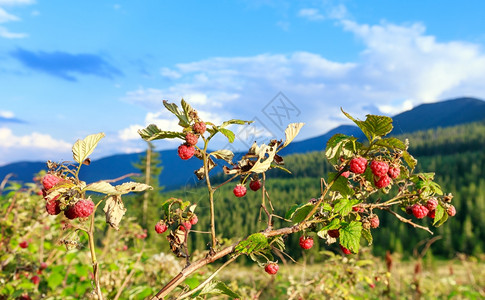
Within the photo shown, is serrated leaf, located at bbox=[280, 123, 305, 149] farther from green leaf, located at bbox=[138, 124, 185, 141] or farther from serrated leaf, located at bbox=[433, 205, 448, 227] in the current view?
serrated leaf, located at bbox=[433, 205, 448, 227]

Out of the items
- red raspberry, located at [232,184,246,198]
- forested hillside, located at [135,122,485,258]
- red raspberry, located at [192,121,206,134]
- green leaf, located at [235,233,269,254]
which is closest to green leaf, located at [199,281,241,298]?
green leaf, located at [235,233,269,254]

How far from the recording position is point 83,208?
49.0 inches

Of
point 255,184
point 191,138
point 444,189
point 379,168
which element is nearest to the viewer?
point 191,138

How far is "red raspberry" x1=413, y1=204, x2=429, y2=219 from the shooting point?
171cm

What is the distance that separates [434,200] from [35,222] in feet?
17.3

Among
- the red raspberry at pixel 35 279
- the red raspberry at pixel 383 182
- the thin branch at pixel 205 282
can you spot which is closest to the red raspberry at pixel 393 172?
the red raspberry at pixel 383 182

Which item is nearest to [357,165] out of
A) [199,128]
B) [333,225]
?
[333,225]

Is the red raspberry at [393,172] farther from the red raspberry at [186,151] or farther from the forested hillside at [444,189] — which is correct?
the forested hillside at [444,189]

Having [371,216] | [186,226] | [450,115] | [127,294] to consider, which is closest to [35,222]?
[127,294]

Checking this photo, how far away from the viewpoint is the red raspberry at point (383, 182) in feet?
4.88

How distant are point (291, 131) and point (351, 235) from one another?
0.47 m

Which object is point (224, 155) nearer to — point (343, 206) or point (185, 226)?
point (185, 226)

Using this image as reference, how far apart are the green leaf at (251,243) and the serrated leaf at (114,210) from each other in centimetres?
42

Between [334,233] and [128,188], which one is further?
[334,233]
